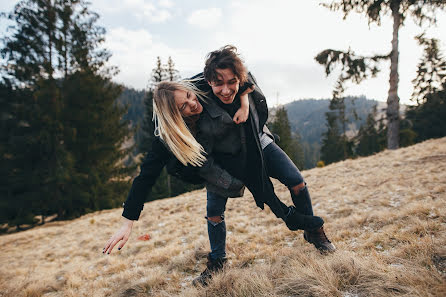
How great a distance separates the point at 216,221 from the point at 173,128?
3.63 ft

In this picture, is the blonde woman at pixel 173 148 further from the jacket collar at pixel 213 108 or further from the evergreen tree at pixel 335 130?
the evergreen tree at pixel 335 130

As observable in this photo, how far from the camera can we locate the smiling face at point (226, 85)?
1941 mm

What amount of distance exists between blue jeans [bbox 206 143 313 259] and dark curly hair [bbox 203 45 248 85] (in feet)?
2.51

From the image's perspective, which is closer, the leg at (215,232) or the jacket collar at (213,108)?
the jacket collar at (213,108)

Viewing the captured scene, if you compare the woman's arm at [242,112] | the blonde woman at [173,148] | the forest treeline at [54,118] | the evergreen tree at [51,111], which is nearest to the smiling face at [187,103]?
the blonde woman at [173,148]

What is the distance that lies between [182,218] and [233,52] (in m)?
5.17

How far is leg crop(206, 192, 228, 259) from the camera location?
7.71ft

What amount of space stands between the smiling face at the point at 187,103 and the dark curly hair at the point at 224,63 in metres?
0.24

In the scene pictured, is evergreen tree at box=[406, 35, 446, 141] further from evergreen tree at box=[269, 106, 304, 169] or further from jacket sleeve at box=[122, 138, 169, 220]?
jacket sleeve at box=[122, 138, 169, 220]

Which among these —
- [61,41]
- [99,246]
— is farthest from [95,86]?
[99,246]

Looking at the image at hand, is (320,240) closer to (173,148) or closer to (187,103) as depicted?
(173,148)

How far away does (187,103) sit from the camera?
6.32 feet

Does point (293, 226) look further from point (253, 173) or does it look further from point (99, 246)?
point (99, 246)

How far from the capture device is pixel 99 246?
5.44m
